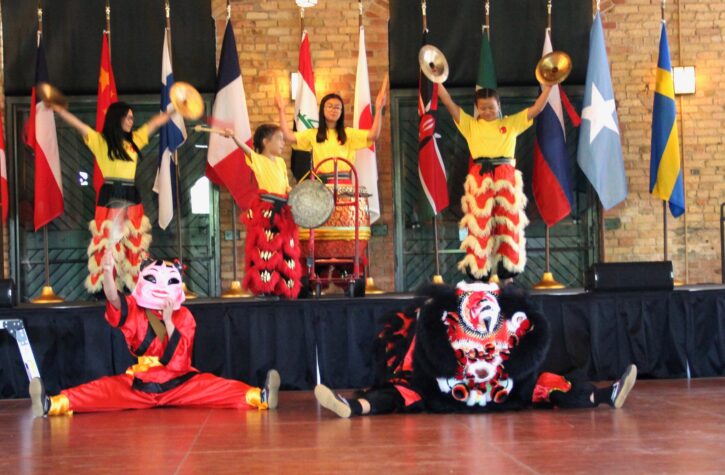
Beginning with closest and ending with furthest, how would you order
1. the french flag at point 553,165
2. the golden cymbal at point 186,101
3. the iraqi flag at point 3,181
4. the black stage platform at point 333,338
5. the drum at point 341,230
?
the black stage platform at point 333,338, the golden cymbal at point 186,101, the drum at point 341,230, the iraqi flag at point 3,181, the french flag at point 553,165

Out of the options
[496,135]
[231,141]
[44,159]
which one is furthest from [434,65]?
[44,159]

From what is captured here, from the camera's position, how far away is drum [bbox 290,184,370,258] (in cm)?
697

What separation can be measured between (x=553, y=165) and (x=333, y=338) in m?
3.39

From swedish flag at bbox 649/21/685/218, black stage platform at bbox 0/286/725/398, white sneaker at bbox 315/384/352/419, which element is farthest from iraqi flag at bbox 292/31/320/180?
white sneaker at bbox 315/384/352/419

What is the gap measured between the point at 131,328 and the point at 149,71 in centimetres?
465

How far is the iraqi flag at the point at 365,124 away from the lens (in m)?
8.85

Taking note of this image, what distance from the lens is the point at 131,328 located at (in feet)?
17.3

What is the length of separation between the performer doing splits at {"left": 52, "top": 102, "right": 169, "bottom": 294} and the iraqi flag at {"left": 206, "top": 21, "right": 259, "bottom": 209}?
1260 mm

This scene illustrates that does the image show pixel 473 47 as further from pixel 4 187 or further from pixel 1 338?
pixel 1 338

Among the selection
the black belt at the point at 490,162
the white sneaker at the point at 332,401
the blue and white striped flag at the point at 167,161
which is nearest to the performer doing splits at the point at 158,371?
the white sneaker at the point at 332,401

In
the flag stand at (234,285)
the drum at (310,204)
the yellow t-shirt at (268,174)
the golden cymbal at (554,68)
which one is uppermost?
the golden cymbal at (554,68)

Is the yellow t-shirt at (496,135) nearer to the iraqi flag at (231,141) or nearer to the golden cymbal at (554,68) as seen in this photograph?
the golden cymbal at (554,68)

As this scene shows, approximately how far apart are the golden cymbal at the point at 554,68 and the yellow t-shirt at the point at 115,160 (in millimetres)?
2805

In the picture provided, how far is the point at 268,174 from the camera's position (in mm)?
6805
